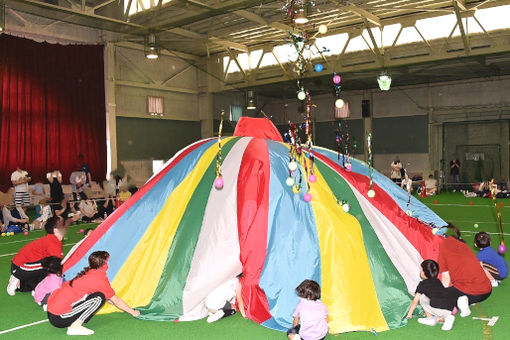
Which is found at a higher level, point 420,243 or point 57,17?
point 57,17

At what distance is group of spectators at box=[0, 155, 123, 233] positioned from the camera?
1020cm

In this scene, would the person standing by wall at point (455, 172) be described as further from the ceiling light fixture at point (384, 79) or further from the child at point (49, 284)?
the child at point (49, 284)

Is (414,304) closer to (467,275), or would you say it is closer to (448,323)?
(448,323)

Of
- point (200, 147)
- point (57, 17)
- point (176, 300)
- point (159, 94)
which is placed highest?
point (57, 17)

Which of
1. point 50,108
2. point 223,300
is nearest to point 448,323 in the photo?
point 223,300

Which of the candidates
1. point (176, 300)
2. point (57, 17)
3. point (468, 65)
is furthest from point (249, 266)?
point (468, 65)

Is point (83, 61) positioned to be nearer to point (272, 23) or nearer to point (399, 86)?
point (272, 23)

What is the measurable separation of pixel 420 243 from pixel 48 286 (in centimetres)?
390

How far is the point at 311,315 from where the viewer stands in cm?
361

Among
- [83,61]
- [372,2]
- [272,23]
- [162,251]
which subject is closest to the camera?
[162,251]

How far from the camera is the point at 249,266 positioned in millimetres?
4383

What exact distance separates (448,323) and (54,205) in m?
9.53

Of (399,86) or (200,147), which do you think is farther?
(399,86)

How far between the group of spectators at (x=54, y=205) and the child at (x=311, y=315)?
24.3ft
